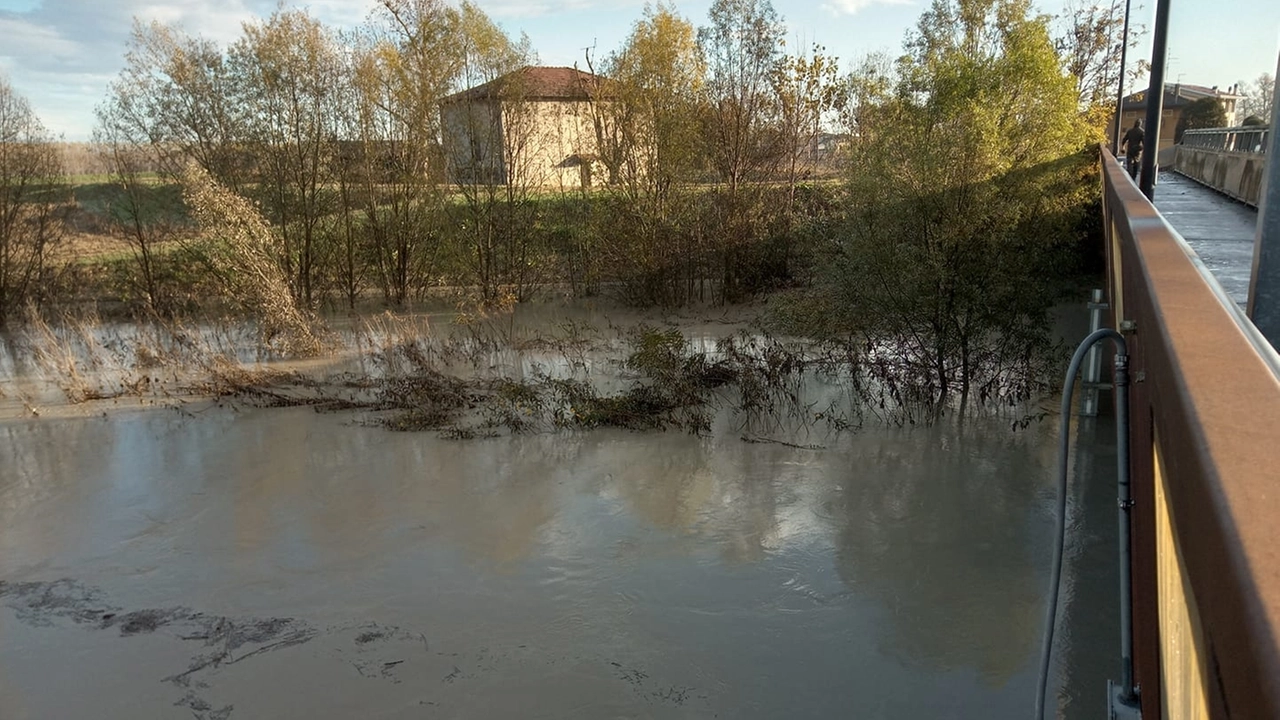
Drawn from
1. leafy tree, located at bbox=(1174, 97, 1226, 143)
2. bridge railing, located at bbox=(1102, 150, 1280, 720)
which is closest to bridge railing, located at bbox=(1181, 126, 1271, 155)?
leafy tree, located at bbox=(1174, 97, 1226, 143)

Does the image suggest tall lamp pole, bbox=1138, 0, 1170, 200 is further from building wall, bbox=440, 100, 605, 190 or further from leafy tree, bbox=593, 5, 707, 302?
building wall, bbox=440, 100, 605, 190

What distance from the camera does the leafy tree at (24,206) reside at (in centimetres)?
1720

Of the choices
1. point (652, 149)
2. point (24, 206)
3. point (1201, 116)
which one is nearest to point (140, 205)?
point (24, 206)

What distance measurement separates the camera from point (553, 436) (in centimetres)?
1034

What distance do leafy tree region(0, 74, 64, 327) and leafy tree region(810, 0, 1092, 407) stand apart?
16.5 m

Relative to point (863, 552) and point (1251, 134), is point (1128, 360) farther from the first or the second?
point (1251, 134)

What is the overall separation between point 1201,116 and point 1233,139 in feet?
44.3

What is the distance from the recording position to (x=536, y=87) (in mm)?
17453

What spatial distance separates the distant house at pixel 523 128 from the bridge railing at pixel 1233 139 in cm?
1132

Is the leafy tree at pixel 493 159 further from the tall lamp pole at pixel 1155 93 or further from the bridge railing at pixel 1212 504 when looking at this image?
the bridge railing at pixel 1212 504

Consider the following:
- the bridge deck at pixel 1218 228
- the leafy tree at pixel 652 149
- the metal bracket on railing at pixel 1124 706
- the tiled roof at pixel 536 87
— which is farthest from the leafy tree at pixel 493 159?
the metal bracket on railing at pixel 1124 706

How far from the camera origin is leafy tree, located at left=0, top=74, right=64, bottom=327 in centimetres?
1720

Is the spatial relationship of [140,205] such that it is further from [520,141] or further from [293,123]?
[520,141]

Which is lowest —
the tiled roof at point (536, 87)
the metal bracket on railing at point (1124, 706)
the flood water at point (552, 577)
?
the flood water at point (552, 577)
